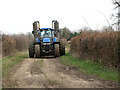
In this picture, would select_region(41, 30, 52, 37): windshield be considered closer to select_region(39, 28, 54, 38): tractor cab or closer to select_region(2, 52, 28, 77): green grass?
select_region(39, 28, 54, 38): tractor cab

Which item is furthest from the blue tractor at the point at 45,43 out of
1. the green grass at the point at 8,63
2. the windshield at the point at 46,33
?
the green grass at the point at 8,63

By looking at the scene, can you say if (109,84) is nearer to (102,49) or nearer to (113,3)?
(102,49)

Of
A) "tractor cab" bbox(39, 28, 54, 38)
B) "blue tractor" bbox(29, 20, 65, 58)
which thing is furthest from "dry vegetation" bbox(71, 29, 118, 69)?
"tractor cab" bbox(39, 28, 54, 38)

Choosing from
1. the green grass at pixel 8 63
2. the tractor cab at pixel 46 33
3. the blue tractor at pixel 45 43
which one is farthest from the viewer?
the tractor cab at pixel 46 33

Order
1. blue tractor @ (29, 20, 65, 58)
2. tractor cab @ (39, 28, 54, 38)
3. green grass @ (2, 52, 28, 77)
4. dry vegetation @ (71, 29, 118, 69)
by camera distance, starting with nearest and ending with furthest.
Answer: dry vegetation @ (71, 29, 118, 69), green grass @ (2, 52, 28, 77), blue tractor @ (29, 20, 65, 58), tractor cab @ (39, 28, 54, 38)

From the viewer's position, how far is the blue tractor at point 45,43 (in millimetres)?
20031

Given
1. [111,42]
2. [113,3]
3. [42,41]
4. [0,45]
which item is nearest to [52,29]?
[42,41]

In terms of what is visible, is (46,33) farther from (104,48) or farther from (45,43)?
(104,48)

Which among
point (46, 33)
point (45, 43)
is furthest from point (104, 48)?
point (46, 33)

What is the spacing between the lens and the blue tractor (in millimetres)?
20031

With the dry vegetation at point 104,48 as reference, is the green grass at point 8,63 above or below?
below

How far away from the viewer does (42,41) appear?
805 inches

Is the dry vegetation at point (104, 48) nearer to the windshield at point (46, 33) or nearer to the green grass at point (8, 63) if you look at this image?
the green grass at point (8, 63)

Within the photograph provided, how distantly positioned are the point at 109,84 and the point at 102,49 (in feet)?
14.8
